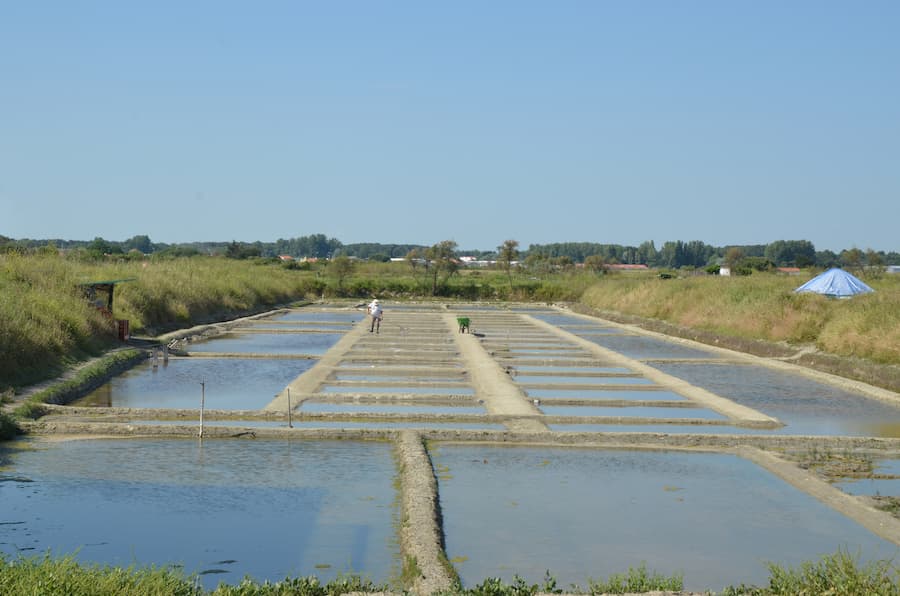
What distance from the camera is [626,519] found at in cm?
756


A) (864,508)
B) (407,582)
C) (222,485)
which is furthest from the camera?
(222,485)

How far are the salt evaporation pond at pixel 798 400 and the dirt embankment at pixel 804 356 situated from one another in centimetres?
91

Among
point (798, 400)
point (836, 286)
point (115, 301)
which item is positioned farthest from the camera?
point (836, 286)

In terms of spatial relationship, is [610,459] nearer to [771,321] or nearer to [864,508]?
[864,508]

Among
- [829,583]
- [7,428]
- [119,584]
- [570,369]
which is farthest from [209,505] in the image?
[570,369]

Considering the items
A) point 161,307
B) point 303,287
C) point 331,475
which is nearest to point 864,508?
point 331,475

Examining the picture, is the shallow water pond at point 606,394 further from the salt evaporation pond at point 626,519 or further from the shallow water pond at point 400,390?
the salt evaporation pond at point 626,519

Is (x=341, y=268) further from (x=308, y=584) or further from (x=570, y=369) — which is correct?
(x=308, y=584)

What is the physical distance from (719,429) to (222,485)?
19.5 feet

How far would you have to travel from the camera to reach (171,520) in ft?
23.5

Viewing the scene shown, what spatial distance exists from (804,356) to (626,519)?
47.5 feet

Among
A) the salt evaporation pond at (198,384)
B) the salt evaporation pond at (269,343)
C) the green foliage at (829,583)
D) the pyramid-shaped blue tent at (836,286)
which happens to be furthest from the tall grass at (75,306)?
the pyramid-shaped blue tent at (836,286)

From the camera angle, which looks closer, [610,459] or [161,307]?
[610,459]

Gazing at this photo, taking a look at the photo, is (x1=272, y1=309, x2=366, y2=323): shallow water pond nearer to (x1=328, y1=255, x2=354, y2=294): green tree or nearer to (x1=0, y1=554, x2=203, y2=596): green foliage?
(x1=328, y1=255, x2=354, y2=294): green tree
